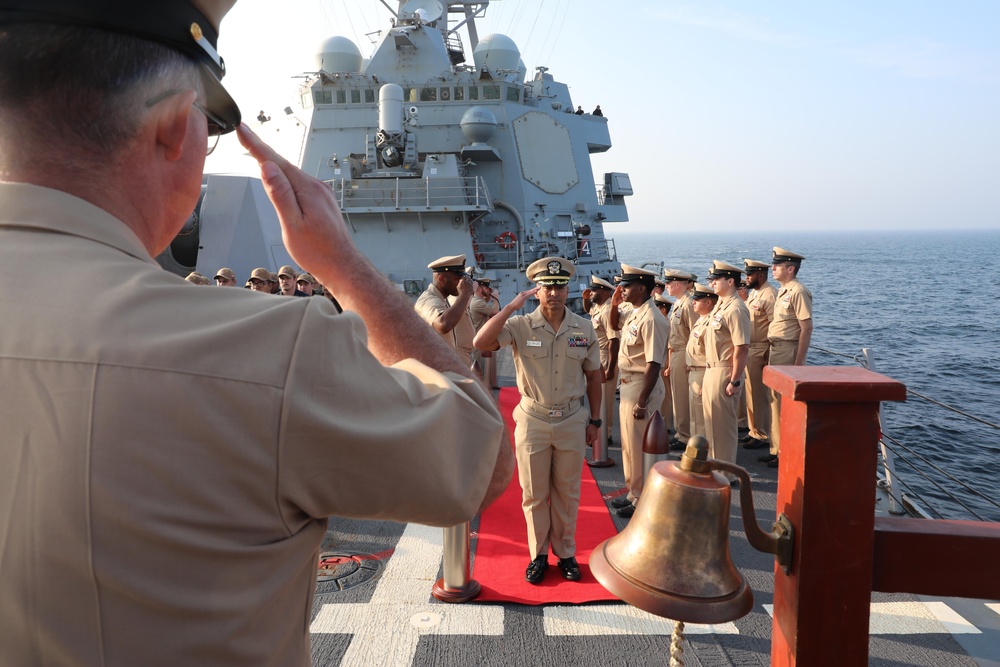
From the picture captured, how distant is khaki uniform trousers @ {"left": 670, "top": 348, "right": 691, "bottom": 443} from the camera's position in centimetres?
746

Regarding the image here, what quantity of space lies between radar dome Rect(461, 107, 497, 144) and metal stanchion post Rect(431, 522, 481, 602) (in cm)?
1290

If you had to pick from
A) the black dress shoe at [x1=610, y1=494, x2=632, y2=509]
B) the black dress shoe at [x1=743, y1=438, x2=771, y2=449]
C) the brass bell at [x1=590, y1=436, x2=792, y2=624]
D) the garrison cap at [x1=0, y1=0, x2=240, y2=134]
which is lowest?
the black dress shoe at [x1=743, y1=438, x2=771, y2=449]

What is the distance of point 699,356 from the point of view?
6605mm

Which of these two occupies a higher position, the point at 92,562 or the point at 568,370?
the point at 92,562

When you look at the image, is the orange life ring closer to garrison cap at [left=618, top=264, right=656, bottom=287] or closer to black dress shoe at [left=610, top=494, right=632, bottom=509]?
garrison cap at [left=618, top=264, right=656, bottom=287]

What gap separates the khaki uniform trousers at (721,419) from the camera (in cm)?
592

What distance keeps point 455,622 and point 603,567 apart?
2.32m

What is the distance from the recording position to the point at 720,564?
1.21m

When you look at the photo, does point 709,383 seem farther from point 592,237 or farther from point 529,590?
point 592,237

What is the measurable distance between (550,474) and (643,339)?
176 centimetres

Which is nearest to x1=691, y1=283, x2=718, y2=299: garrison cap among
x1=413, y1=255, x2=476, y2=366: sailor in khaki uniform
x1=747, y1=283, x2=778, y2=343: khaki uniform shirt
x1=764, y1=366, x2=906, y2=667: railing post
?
x1=747, y1=283, x2=778, y2=343: khaki uniform shirt

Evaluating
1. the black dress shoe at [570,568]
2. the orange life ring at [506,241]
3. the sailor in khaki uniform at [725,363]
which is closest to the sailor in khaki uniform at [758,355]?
the sailor in khaki uniform at [725,363]

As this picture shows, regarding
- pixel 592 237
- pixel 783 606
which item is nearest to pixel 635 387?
pixel 783 606

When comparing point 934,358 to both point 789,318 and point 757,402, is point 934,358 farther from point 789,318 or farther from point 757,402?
point 757,402
